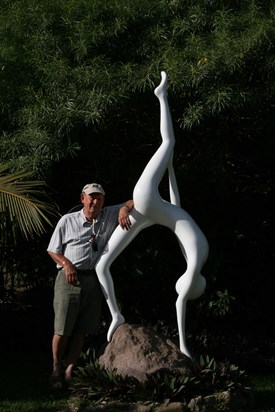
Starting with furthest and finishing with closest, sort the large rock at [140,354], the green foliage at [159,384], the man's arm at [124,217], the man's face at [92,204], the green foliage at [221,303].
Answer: the green foliage at [221,303] → the man's face at [92,204] → the man's arm at [124,217] → the large rock at [140,354] → the green foliage at [159,384]

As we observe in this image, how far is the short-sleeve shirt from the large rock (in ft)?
2.10

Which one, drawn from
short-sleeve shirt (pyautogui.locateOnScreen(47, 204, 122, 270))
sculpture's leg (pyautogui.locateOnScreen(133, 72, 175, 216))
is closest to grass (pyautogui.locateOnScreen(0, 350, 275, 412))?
short-sleeve shirt (pyautogui.locateOnScreen(47, 204, 122, 270))

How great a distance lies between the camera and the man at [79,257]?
19.8 feet

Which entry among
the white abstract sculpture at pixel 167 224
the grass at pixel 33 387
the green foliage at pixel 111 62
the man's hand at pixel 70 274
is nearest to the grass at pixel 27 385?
the grass at pixel 33 387

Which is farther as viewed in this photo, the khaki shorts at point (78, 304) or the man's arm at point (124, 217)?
the khaki shorts at point (78, 304)

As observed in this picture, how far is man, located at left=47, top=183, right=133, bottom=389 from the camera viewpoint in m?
6.02

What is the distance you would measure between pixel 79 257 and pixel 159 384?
1.25 meters

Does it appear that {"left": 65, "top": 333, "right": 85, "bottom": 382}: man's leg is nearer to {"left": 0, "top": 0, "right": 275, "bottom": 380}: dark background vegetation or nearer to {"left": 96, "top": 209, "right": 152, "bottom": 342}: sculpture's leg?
{"left": 96, "top": 209, "right": 152, "bottom": 342}: sculpture's leg

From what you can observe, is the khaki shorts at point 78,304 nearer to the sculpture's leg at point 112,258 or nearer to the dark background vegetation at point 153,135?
the sculpture's leg at point 112,258

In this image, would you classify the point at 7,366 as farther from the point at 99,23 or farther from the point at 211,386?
the point at 99,23

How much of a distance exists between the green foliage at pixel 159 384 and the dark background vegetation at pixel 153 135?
1.93 metres

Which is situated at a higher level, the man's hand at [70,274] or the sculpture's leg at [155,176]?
the sculpture's leg at [155,176]

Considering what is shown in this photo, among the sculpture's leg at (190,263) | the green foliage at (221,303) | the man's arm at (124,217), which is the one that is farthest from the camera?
the green foliage at (221,303)

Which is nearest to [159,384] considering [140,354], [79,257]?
[140,354]
